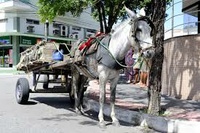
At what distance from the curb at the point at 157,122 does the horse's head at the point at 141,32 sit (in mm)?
1801

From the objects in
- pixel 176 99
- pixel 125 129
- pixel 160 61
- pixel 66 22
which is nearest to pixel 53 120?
pixel 125 129

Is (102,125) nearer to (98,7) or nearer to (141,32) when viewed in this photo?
(141,32)

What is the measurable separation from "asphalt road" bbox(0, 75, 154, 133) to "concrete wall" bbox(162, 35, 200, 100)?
3308 mm

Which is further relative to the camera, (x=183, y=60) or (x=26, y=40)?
(x=26, y=40)

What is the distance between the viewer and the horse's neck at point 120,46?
337 inches

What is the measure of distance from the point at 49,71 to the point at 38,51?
80 cm

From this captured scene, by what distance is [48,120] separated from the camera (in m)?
9.91

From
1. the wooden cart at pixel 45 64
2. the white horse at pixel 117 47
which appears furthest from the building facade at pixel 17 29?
the white horse at pixel 117 47

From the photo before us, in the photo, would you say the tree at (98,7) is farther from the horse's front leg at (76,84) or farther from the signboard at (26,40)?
the signboard at (26,40)

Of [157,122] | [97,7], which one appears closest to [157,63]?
[157,122]

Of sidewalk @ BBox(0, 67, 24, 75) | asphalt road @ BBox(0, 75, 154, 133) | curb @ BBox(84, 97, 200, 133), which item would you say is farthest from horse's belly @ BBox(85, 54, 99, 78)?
sidewalk @ BBox(0, 67, 24, 75)

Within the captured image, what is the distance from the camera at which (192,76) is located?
40.6 ft

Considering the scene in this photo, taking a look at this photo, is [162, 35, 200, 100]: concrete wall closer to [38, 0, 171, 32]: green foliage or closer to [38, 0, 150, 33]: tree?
[38, 0, 171, 32]: green foliage

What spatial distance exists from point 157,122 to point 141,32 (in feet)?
7.23
